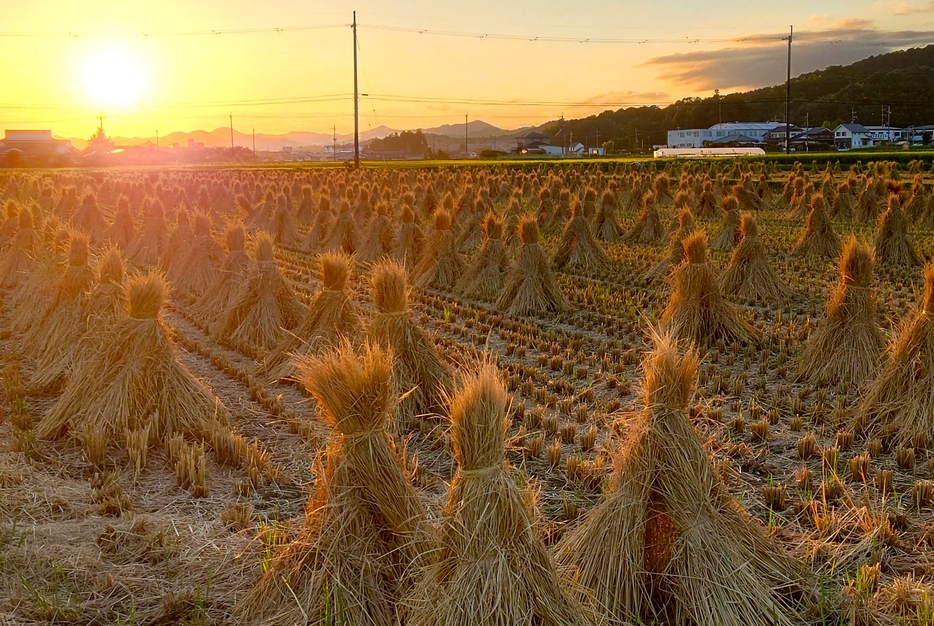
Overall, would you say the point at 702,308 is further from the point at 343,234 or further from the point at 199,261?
the point at 343,234

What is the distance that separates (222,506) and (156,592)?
1044mm

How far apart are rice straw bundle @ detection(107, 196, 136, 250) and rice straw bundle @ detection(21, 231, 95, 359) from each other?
7.97 m

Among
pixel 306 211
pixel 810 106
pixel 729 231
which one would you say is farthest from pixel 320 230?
pixel 810 106

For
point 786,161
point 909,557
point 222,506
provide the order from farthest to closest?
point 786,161
point 222,506
point 909,557

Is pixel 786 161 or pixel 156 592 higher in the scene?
pixel 786 161

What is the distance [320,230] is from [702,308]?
11.5 metres

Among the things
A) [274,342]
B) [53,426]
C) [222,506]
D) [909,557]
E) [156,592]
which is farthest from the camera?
[274,342]

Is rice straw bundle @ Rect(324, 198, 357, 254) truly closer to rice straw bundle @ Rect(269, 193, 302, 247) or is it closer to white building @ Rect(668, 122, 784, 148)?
rice straw bundle @ Rect(269, 193, 302, 247)

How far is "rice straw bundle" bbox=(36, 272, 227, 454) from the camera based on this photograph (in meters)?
6.04

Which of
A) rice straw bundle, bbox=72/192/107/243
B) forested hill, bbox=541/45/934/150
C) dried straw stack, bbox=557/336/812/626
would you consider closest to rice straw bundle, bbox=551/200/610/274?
rice straw bundle, bbox=72/192/107/243

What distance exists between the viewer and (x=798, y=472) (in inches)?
203

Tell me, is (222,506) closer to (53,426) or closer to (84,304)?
(53,426)

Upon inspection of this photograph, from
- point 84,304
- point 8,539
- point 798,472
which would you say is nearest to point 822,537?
point 798,472

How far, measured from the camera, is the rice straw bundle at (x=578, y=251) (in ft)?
46.6
